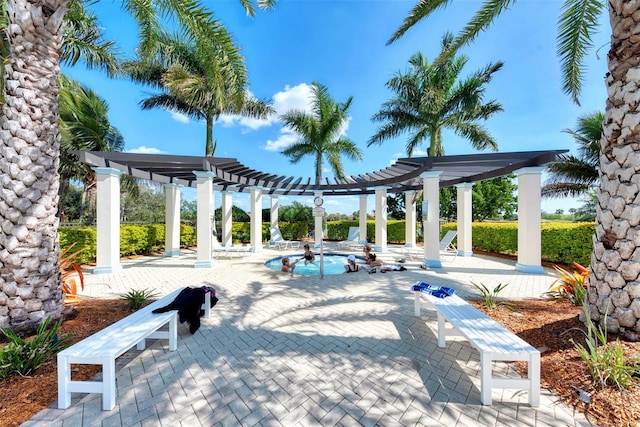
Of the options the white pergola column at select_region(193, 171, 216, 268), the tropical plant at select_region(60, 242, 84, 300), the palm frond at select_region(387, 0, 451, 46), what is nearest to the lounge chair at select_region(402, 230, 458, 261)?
the palm frond at select_region(387, 0, 451, 46)

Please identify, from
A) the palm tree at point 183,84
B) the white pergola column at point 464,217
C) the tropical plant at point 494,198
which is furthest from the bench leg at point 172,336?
the tropical plant at point 494,198

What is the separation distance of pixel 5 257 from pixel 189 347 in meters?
2.93

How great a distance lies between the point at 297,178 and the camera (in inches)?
525

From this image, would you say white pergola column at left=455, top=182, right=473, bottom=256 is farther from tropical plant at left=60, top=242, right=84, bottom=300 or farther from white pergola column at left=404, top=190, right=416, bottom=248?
tropical plant at left=60, top=242, right=84, bottom=300

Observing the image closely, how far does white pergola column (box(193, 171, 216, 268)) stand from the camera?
30.7 ft

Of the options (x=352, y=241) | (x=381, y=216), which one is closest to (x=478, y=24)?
(x=381, y=216)

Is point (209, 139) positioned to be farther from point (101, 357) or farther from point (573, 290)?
point (573, 290)

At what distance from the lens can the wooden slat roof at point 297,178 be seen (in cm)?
789

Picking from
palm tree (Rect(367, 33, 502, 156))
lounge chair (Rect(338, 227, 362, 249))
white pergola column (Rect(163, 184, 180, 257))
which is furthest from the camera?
lounge chair (Rect(338, 227, 362, 249))

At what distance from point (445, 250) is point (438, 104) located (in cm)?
743

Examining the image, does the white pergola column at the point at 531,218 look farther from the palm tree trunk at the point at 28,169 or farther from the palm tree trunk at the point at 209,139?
the palm tree trunk at the point at 209,139

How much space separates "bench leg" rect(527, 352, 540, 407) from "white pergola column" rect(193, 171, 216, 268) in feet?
31.3

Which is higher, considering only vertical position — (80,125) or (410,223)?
(80,125)

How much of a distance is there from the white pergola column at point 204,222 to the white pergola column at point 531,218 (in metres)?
11.4
